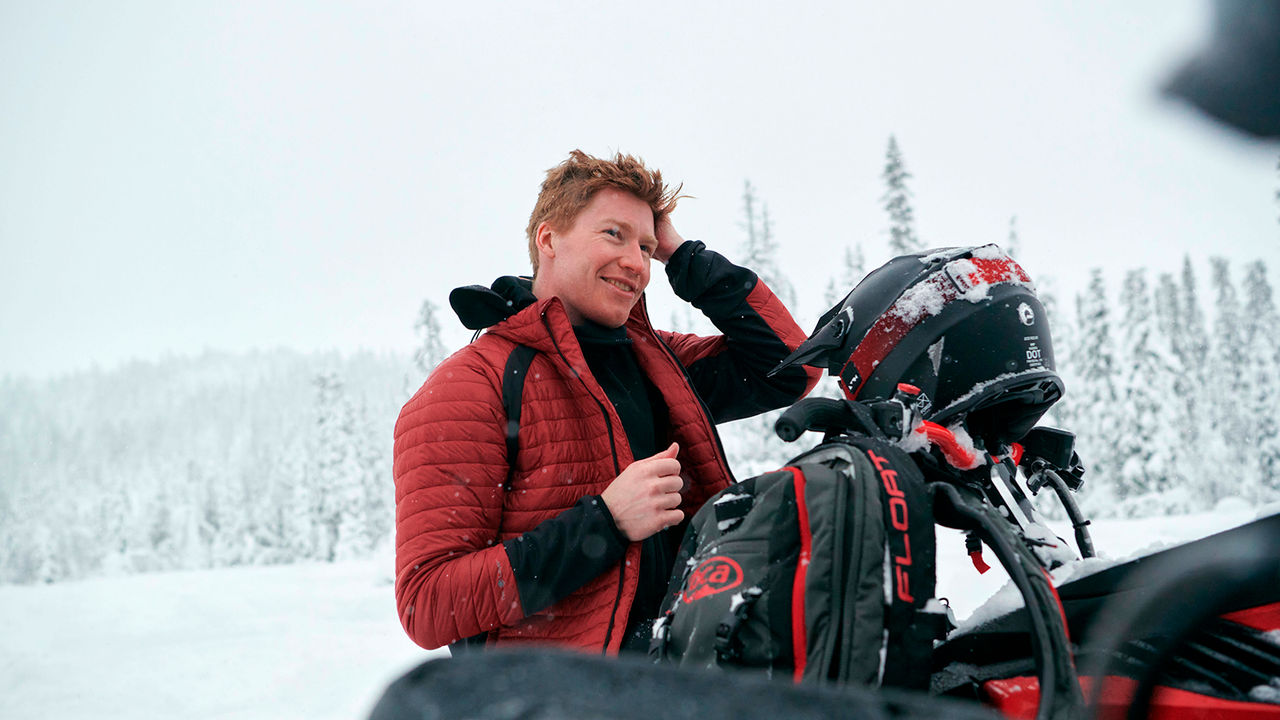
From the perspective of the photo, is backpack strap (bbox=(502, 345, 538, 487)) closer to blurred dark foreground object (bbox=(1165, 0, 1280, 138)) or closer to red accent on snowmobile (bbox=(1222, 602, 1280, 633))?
red accent on snowmobile (bbox=(1222, 602, 1280, 633))

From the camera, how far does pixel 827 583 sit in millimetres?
1407

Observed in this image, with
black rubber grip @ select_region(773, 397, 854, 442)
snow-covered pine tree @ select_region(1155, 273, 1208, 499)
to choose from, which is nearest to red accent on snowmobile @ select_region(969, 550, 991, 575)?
black rubber grip @ select_region(773, 397, 854, 442)

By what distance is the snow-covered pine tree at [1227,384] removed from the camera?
3547 centimetres

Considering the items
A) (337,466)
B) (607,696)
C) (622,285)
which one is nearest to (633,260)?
(622,285)

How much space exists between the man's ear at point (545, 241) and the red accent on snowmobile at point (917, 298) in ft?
4.43

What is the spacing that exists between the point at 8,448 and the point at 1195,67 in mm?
105577

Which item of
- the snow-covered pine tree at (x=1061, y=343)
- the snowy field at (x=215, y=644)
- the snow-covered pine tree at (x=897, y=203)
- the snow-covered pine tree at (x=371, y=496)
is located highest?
the snow-covered pine tree at (x=897, y=203)

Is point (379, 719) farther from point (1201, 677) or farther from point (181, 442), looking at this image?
point (181, 442)

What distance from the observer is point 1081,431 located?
1147 inches

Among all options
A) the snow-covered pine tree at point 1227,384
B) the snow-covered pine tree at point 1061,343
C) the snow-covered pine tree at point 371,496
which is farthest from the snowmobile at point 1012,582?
the snow-covered pine tree at point 1227,384

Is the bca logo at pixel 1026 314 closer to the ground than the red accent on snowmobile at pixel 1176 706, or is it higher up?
higher up

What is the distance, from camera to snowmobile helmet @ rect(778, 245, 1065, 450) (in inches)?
77.9

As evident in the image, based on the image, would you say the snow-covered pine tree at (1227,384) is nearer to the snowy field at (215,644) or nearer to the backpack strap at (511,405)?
the snowy field at (215,644)

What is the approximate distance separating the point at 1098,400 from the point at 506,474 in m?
31.6
